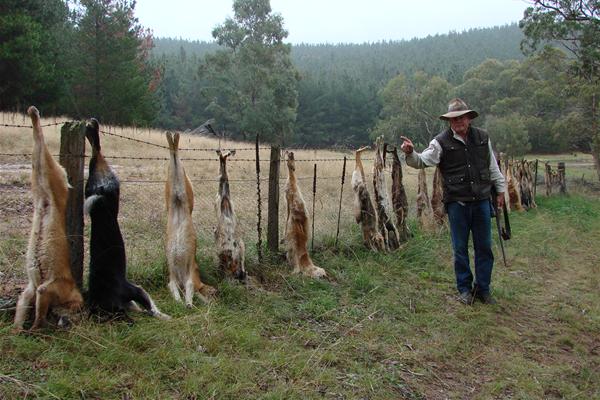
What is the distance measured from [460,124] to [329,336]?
9.07ft

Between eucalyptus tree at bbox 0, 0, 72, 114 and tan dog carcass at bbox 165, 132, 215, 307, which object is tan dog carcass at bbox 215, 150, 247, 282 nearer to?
tan dog carcass at bbox 165, 132, 215, 307

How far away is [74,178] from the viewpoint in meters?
3.88

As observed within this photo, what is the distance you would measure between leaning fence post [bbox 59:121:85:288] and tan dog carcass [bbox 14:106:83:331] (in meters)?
0.28

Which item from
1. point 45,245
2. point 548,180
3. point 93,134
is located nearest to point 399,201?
point 93,134

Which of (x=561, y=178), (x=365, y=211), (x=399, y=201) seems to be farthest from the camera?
(x=561, y=178)

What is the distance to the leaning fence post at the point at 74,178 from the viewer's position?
3.87 metres

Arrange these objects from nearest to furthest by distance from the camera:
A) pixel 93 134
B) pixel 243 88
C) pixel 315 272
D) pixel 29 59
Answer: pixel 93 134 < pixel 315 272 < pixel 29 59 < pixel 243 88

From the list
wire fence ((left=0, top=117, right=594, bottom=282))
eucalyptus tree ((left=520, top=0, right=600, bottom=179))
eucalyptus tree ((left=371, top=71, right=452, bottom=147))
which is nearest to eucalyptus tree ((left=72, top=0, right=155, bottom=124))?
wire fence ((left=0, top=117, right=594, bottom=282))

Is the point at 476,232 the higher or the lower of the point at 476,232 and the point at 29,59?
the lower

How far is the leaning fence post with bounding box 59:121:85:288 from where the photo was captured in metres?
3.87

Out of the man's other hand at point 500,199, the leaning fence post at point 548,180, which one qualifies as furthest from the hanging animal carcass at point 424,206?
the leaning fence post at point 548,180

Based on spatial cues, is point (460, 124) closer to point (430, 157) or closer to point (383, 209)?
point (430, 157)

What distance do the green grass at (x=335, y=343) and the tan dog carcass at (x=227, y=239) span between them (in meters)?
0.17

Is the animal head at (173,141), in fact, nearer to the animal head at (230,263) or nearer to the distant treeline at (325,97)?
the animal head at (230,263)
